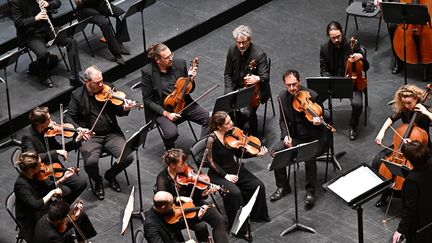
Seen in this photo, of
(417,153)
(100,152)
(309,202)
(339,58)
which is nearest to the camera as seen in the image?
(417,153)

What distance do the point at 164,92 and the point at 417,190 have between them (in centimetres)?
320

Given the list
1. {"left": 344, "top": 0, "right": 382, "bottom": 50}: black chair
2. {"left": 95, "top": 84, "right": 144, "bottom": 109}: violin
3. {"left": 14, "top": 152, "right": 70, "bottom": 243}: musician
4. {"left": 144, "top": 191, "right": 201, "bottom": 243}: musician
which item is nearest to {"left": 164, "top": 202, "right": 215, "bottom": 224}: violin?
{"left": 144, "top": 191, "right": 201, "bottom": 243}: musician

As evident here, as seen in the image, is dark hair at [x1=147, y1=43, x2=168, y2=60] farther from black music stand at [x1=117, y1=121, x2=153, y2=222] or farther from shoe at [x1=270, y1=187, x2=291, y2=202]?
shoe at [x1=270, y1=187, x2=291, y2=202]

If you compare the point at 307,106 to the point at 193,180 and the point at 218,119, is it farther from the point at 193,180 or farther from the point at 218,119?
the point at 193,180

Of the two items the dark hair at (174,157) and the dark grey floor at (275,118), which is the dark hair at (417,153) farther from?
the dark hair at (174,157)

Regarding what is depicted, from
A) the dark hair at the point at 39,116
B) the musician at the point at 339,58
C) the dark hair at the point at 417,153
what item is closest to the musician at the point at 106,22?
the dark hair at the point at 39,116

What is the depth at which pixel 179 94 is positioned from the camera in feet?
32.1

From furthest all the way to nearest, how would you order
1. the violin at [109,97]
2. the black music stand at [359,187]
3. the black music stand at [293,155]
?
the violin at [109,97] < the black music stand at [293,155] < the black music stand at [359,187]

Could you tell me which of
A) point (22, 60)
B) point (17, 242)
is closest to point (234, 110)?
point (17, 242)

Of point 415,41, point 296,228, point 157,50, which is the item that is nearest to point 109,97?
point 157,50

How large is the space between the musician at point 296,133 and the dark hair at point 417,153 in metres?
1.56

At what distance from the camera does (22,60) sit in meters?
11.5

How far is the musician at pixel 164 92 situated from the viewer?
9.80m

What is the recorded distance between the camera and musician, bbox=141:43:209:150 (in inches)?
386
